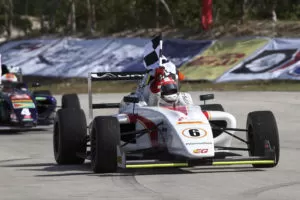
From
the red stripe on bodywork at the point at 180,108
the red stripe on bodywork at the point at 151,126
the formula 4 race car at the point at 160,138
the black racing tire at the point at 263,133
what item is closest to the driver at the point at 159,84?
the formula 4 race car at the point at 160,138

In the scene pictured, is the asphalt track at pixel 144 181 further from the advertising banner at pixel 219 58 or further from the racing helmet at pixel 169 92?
the advertising banner at pixel 219 58

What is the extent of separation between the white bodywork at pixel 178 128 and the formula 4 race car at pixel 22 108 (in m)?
6.54

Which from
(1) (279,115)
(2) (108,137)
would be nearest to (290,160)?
(2) (108,137)

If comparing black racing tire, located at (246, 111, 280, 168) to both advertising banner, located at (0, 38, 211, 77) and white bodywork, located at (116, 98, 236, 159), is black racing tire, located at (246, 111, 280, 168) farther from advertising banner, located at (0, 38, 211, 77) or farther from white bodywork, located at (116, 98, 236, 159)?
advertising banner, located at (0, 38, 211, 77)

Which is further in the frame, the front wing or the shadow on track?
the shadow on track

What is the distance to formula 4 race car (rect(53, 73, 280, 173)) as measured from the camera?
11.9m

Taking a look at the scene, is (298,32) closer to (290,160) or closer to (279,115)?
(279,115)

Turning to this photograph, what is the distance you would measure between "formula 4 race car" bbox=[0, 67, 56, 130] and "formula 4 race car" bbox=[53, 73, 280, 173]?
6292 millimetres

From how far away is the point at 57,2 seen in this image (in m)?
57.4

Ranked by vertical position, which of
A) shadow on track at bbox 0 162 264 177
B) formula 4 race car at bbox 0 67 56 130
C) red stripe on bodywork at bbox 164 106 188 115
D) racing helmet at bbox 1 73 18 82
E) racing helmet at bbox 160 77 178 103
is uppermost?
racing helmet at bbox 160 77 178 103

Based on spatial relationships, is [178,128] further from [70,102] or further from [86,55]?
[86,55]

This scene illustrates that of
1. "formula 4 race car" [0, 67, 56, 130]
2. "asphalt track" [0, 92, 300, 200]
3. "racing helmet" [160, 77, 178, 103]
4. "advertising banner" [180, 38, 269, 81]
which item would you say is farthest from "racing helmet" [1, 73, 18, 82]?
"advertising banner" [180, 38, 269, 81]

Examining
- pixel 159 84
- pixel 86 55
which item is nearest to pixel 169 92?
pixel 159 84

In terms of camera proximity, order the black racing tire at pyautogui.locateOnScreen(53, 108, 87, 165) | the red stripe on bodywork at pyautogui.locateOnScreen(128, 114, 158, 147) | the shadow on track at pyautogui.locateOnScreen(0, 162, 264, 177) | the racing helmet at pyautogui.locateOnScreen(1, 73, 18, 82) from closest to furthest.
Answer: the shadow on track at pyautogui.locateOnScreen(0, 162, 264, 177) → the red stripe on bodywork at pyautogui.locateOnScreen(128, 114, 158, 147) → the black racing tire at pyautogui.locateOnScreen(53, 108, 87, 165) → the racing helmet at pyautogui.locateOnScreen(1, 73, 18, 82)
